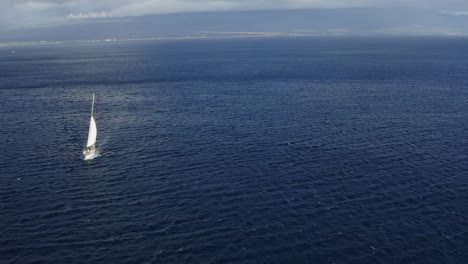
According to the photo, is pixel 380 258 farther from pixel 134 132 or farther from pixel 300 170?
pixel 134 132

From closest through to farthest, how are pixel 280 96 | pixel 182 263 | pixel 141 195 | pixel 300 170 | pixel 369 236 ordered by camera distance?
1. pixel 182 263
2. pixel 369 236
3. pixel 141 195
4. pixel 300 170
5. pixel 280 96

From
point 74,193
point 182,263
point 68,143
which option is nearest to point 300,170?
point 182,263

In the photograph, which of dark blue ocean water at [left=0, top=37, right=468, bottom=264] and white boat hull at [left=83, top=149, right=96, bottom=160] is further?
white boat hull at [left=83, top=149, right=96, bottom=160]

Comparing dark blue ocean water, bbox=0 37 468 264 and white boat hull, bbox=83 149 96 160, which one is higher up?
white boat hull, bbox=83 149 96 160

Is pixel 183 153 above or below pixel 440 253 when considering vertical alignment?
above

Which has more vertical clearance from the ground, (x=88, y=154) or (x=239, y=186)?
(x=88, y=154)

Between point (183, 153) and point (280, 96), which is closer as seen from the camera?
point (183, 153)

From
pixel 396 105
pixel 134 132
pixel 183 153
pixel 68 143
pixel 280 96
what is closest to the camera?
pixel 183 153

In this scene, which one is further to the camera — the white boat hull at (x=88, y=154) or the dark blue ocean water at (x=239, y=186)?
the white boat hull at (x=88, y=154)

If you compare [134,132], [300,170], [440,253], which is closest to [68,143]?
[134,132]

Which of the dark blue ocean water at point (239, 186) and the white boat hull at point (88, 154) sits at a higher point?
the white boat hull at point (88, 154)

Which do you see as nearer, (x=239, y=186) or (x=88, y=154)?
(x=239, y=186)
